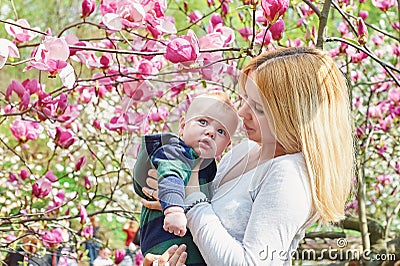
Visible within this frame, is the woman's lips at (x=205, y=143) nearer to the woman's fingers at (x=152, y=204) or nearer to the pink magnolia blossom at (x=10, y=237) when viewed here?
the woman's fingers at (x=152, y=204)

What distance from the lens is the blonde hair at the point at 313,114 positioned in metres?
1.44

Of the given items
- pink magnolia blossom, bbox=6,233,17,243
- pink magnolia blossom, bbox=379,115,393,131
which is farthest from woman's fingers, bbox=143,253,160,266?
pink magnolia blossom, bbox=379,115,393,131

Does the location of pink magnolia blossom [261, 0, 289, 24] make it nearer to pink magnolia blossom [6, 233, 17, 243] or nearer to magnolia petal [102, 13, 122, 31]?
magnolia petal [102, 13, 122, 31]

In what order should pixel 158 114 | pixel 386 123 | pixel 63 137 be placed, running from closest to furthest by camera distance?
1. pixel 158 114
2. pixel 63 137
3. pixel 386 123

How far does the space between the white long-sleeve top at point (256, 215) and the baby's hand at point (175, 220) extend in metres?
0.03

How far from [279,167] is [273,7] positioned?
0.46 metres

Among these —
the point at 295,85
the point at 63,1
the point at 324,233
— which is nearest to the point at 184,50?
the point at 295,85

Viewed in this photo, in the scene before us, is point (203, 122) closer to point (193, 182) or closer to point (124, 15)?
point (193, 182)

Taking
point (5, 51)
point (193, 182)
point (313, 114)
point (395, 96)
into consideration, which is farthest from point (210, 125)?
point (395, 96)

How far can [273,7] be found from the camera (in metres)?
1.69

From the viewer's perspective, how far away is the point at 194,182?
1.41 m

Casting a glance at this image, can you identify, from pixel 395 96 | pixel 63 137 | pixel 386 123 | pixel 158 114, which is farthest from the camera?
pixel 386 123

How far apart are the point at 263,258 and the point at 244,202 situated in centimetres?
12

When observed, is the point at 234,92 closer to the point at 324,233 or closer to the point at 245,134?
the point at 245,134
